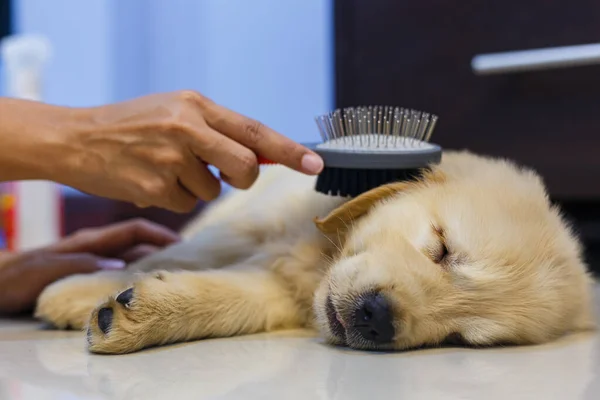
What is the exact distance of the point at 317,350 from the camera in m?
1.16

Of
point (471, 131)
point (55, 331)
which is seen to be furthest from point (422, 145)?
point (471, 131)

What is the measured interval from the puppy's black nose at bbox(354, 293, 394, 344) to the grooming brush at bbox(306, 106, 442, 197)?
11.4 inches

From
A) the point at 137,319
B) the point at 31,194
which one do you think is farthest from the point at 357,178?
the point at 31,194

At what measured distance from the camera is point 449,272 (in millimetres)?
1150

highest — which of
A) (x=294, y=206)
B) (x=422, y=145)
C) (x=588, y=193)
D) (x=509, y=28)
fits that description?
(x=509, y=28)

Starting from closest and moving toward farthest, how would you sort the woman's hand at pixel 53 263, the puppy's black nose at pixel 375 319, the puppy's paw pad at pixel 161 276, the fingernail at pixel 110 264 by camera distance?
1. the puppy's black nose at pixel 375 319
2. the puppy's paw pad at pixel 161 276
3. the woman's hand at pixel 53 263
4. the fingernail at pixel 110 264

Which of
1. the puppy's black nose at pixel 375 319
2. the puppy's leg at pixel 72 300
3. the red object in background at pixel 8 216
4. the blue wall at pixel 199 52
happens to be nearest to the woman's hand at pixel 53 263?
the puppy's leg at pixel 72 300

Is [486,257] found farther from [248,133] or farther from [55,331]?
[55,331]

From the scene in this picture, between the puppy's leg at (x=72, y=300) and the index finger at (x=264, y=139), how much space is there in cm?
32

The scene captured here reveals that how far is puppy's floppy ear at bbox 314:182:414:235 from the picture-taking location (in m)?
1.29

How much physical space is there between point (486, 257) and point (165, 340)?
0.52 meters

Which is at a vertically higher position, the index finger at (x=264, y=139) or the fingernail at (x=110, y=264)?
the index finger at (x=264, y=139)

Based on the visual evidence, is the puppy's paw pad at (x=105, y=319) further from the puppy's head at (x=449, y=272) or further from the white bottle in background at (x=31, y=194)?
the white bottle in background at (x=31, y=194)

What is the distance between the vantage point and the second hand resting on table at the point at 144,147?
4.08 ft
